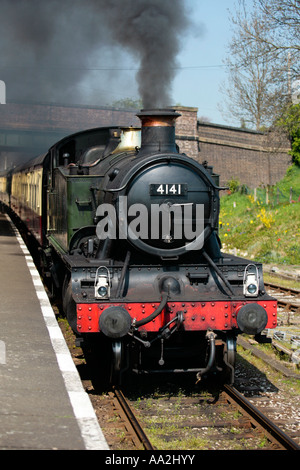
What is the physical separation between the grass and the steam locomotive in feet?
30.6

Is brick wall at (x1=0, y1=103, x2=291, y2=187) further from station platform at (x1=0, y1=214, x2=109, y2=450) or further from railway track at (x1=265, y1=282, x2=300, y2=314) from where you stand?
station platform at (x1=0, y1=214, x2=109, y2=450)

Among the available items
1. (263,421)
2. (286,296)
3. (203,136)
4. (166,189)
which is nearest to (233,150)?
(203,136)

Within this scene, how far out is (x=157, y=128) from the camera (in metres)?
6.69

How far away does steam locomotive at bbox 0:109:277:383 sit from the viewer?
19.3ft

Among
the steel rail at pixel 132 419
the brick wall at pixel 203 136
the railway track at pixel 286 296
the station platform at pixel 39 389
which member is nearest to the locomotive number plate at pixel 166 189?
the station platform at pixel 39 389

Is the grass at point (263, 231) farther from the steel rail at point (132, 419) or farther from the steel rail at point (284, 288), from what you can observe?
the steel rail at point (132, 419)

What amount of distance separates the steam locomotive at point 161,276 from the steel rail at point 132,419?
0.69 feet

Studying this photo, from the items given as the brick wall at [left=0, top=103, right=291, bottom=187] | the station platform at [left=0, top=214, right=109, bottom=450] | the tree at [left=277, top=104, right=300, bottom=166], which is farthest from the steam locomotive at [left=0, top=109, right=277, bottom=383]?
the brick wall at [left=0, top=103, right=291, bottom=187]

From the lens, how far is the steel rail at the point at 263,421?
471 cm

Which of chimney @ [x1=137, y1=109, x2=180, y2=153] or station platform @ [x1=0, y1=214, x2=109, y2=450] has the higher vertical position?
chimney @ [x1=137, y1=109, x2=180, y2=153]

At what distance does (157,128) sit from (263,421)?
329 centimetres

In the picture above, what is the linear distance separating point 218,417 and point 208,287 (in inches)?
55.8
